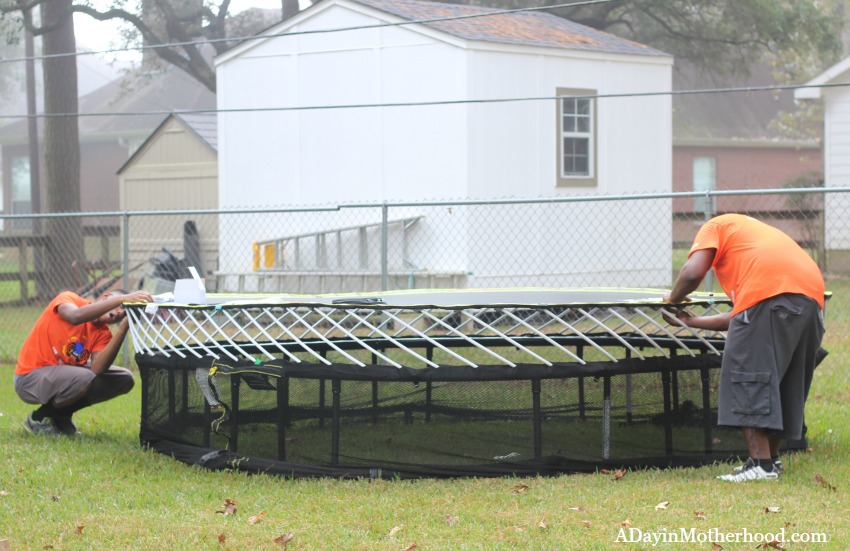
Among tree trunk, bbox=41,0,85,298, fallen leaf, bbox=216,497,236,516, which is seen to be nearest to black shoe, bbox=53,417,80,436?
fallen leaf, bbox=216,497,236,516

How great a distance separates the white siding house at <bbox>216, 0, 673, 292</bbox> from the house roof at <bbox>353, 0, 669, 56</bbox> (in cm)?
6

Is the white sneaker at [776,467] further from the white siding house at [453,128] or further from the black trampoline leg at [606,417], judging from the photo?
the white siding house at [453,128]

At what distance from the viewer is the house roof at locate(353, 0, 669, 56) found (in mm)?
15602

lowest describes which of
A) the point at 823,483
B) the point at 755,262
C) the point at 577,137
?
the point at 823,483

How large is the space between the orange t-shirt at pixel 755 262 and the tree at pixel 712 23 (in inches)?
739

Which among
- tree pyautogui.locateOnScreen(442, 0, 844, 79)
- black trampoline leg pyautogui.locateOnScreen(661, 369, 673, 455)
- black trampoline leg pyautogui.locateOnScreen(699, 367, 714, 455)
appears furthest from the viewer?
tree pyautogui.locateOnScreen(442, 0, 844, 79)

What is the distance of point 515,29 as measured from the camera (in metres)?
16.5

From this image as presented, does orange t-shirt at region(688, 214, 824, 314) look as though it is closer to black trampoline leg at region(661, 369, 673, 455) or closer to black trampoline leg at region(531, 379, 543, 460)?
black trampoline leg at region(661, 369, 673, 455)

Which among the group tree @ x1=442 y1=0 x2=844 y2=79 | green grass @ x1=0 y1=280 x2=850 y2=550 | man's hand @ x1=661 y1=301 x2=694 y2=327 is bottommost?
green grass @ x1=0 y1=280 x2=850 y2=550

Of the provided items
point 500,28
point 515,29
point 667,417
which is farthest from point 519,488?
point 515,29

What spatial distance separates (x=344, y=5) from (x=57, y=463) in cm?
1057

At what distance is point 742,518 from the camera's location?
211 inches

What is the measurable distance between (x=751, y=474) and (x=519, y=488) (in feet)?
4.20

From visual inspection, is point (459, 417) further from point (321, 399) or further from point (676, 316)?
point (676, 316)
